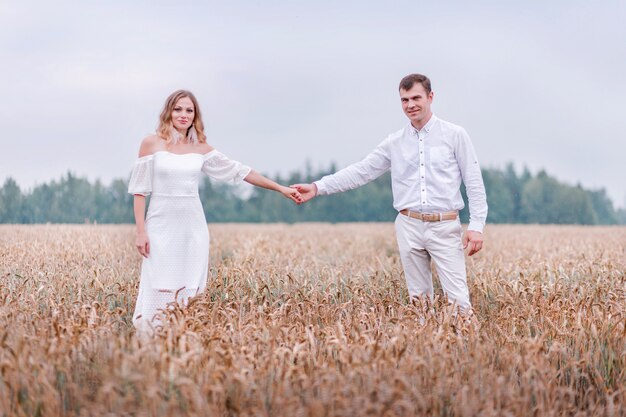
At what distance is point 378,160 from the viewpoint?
22.6 ft

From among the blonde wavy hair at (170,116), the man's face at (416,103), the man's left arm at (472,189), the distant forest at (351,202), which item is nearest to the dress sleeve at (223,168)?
A: the blonde wavy hair at (170,116)

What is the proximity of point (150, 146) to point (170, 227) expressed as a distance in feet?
2.22

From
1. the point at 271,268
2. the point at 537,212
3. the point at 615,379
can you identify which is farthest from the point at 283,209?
the point at 615,379

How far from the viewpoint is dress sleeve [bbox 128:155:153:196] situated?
576 cm

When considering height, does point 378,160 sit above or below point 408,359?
above

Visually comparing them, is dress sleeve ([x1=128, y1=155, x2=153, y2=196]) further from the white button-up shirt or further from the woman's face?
the white button-up shirt

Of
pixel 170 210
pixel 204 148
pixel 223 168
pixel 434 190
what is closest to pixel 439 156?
pixel 434 190

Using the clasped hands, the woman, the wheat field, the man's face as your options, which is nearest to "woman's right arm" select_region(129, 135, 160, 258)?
the woman

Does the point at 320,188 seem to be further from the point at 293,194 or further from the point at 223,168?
the point at 223,168

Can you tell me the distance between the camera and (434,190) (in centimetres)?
621

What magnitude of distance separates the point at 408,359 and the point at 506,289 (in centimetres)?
347

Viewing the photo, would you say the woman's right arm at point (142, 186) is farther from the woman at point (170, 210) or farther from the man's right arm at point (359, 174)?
the man's right arm at point (359, 174)

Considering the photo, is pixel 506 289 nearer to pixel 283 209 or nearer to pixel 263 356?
pixel 263 356

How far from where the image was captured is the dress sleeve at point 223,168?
20.2 ft
